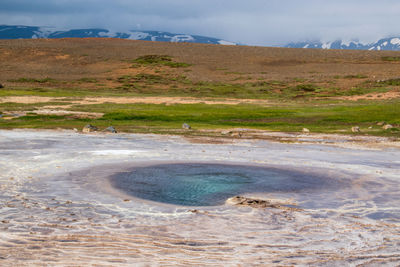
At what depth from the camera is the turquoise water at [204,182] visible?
14.1m

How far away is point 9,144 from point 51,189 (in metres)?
10.2

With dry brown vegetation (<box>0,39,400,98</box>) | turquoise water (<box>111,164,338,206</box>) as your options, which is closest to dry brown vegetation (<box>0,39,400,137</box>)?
dry brown vegetation (<box>0,39,400,98</box>)

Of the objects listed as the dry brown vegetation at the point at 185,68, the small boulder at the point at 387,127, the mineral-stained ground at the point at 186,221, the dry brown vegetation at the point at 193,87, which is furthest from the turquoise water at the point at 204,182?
the dry brown vegetation at the point at 185,68

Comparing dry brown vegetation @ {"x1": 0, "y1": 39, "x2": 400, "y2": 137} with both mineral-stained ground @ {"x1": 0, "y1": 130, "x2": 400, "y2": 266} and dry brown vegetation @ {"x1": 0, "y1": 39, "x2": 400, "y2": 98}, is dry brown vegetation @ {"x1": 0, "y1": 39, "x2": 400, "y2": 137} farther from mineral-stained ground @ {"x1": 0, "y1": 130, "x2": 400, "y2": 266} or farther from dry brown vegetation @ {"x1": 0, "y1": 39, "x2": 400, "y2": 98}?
mineral-stained ground @ {"x1": 0, "y1": 130, "x2": 400, "y2": 266}

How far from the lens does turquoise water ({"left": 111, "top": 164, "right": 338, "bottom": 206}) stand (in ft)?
46.2

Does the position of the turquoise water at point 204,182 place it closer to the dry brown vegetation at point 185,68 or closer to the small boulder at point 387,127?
the small boulder at point 387,127

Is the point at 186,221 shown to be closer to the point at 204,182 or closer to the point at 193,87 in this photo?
the point at 204,182

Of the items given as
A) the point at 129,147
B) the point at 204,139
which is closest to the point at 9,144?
the point at 129,147

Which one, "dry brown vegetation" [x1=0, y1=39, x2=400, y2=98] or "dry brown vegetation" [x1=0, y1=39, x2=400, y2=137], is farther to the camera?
"dry brown vegetation" [x1=0, y1=39, x2=400, y2=98]

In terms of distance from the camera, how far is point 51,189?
14.4m

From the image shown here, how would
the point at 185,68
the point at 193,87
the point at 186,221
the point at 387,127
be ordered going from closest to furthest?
the point at 186,221, the point at 387,127, the point at 193,87, the point at 185,68

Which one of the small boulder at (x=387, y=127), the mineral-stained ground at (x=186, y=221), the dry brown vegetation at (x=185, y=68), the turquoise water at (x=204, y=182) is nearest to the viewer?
the mineral-stained ground at (x=186, y=221)

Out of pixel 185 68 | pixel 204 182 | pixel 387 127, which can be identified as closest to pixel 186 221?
pixel 204 182

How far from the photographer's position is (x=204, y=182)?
16.1 meters
